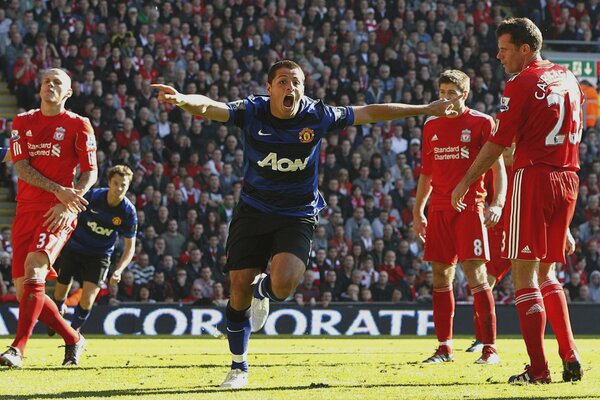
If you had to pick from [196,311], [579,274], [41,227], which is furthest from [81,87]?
[41,227]

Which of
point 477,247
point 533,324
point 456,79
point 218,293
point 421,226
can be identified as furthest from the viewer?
point 218,293

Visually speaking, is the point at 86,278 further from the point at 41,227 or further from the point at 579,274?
the point at 579,274

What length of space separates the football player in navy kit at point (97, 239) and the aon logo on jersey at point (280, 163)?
5.12 meters

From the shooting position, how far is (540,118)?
780 cm

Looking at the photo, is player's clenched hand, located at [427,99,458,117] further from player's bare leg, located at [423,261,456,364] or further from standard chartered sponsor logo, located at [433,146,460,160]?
player's bare leg, located at [423,261,456,364]

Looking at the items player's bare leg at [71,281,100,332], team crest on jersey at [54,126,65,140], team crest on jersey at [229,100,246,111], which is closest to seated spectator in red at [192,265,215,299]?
player's bare leg at [71,281,100,332]

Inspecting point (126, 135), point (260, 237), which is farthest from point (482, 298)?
point (126, 135)

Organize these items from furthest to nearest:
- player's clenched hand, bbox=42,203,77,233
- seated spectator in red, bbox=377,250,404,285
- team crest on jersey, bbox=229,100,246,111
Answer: seated spectator in red, bbox=377,250,404,285 → player's clenched hand, bbox=42,203,77,233 → team crest on jersey, bbox=229,100,246,111

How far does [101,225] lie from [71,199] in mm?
4069

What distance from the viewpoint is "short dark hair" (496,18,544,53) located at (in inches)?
313

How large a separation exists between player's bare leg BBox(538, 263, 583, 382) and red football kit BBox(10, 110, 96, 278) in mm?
4393

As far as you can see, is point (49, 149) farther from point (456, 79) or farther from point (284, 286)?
point (456, 79)

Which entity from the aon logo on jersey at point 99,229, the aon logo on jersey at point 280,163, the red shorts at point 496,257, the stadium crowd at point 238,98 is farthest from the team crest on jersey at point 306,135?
the stadium crowd at point 238,98

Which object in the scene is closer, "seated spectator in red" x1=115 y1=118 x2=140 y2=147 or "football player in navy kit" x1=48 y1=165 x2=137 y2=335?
"football player in navy kit" x1=48 y1=165 x2=137 y2=335
